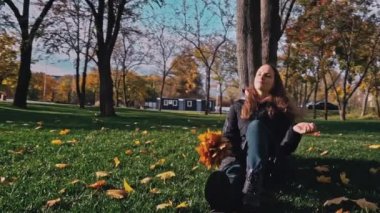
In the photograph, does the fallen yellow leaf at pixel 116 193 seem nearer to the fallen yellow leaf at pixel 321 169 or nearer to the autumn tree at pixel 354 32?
the fallen yellow leaf at pixel 321 169

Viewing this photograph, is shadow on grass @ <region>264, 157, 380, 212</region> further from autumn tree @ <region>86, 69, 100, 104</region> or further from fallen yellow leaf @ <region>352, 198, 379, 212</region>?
autumn tree @ <region>86, 69, 100, 104</region>

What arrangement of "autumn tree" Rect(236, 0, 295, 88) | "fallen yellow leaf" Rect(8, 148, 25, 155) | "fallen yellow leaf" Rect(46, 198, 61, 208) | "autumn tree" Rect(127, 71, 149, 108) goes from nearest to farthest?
"fallen yellow leaf" Rect(46, 198, 61, 208)
"autumn tree" Rect(236, 0, 295, 88)
"fallen yellow leaf" Rect(8, 148, 25, 155)
"autumn tree" Rect(127, 71, 149, 108)

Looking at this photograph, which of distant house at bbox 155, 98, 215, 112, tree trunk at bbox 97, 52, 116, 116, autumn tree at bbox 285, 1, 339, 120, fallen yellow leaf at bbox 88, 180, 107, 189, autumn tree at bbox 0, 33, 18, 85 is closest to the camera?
fallen yellow leaf at bbox 88, 180, 107, 189

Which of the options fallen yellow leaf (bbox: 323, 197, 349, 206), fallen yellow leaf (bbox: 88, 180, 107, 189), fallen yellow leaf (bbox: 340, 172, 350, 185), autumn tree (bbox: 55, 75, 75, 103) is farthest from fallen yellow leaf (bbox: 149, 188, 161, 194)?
autumn tree (bbox: 55, 75, 75, 103)

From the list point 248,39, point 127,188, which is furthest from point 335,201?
point 248,39

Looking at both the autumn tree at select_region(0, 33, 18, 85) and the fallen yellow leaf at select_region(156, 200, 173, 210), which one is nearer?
the fallen yellow leaf at select_region(156, 200, 173, 210)

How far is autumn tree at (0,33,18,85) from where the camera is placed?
46.1 m

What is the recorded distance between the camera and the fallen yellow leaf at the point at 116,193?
4.28m

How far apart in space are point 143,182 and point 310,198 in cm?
158

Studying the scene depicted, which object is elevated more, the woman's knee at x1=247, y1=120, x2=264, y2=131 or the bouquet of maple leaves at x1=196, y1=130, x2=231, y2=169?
the woman's knee at x1=247, y1=120, x2=264, y2=131

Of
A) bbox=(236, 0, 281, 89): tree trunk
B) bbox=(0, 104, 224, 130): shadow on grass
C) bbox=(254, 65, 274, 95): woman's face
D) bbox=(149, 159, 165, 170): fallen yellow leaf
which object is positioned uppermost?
bbox=(236, 0, 281, 89): tree trunk

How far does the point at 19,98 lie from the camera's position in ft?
83.1

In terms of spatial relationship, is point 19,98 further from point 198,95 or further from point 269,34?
point 198,95

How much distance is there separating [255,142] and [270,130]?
46 centimetres
